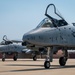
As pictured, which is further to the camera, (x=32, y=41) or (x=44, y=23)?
(x=44, y=23)

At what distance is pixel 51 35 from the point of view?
17.2 meters

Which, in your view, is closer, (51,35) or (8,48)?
(51,35)

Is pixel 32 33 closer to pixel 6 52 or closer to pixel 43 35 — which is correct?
pixel 43 35

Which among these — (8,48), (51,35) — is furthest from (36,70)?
(8,48)

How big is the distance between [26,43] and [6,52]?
24.7 meters

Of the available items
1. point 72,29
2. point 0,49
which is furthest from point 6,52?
point 72,29

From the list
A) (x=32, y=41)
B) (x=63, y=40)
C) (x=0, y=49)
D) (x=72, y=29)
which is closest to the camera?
(x=32, y=41)

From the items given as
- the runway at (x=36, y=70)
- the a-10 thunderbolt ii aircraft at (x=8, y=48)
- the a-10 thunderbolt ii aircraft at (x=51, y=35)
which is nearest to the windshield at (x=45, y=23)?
the a-10 thunderbolt ii aircraft at (x=51, y=35)

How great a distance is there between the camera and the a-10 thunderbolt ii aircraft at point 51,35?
16.3 meters

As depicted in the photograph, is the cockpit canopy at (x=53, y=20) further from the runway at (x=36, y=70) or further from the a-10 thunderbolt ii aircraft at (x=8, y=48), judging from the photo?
the a-10 thunderbolt ii aircraft at (x=8, y=48)

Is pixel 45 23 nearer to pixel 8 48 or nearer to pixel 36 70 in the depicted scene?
pixel 36 70

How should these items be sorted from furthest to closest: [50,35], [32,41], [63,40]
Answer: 1. [63,40]
2. [50,35]
3. [32,41]

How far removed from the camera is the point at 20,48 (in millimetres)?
41500

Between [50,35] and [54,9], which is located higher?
[54,9]
